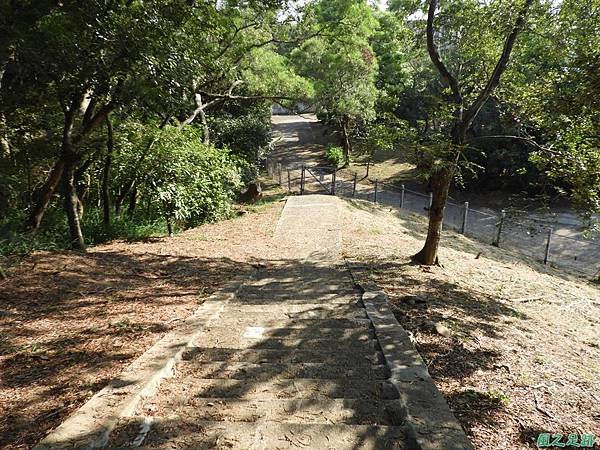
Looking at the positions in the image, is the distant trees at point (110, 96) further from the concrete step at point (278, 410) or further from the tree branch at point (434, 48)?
the concrete step at point (278, 410)

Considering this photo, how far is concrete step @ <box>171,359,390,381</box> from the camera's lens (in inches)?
115

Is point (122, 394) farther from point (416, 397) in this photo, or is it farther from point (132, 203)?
point (132, 203)

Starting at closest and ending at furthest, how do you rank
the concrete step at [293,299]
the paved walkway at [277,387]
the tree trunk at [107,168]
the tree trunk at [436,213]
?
the paved walkway at [277,387] → the concrete step at [293,299] → the tree trunk at [436,213] → the tree trunk at [107,168]

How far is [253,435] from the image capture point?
2.17m

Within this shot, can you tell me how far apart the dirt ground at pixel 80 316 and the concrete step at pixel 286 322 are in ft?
1.85

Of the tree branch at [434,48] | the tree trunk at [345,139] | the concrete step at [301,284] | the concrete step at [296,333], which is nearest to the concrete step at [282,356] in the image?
the concrete step at [296,333]

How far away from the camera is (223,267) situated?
21.4 feet

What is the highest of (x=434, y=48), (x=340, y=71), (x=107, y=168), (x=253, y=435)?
(x=340, y=71)

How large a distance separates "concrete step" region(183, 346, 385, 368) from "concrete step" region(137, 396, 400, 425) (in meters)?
0.60

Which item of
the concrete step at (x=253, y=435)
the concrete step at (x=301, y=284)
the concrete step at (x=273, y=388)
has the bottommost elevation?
the concrete step at (x=301, y=284)

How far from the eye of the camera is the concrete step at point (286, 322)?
399 cm

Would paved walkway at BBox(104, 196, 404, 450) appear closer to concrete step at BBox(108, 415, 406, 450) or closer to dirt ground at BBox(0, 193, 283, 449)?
concrete step at BBox(108, 415, 406, 450)

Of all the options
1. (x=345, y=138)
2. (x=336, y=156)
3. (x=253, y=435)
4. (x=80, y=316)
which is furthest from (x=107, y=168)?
(x=345, y=138)

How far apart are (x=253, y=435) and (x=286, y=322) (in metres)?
1.93
